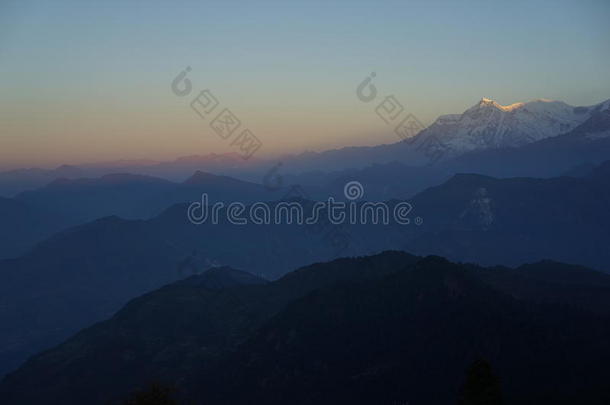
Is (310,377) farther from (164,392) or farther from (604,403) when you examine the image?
(164,392)

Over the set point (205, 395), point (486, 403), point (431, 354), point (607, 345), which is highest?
point (205, 395)

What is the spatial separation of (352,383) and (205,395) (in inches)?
2287

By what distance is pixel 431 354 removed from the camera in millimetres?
177250

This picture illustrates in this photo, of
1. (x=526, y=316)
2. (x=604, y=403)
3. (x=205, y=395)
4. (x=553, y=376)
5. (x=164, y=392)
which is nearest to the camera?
(x=164, y=392)

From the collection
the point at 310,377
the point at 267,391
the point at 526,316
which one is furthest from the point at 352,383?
the point at 526,316

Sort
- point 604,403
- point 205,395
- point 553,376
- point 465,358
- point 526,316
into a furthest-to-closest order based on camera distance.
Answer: point 205,395 → point 526,316 → point 465,358 → point 553,376 → point 604,403

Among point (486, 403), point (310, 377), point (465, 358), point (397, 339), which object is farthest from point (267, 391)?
point (486, 403)

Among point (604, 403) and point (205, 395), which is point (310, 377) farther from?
point (604, 403)

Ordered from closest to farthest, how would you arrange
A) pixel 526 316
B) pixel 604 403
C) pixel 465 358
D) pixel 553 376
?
pixel 604 403 < pixel 553 376 < pixel 465 358 < pixel 526 316

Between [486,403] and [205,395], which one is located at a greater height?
[205,395]

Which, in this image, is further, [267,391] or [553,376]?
[267,391]

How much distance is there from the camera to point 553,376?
150 m

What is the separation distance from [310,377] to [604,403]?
95.1 meters

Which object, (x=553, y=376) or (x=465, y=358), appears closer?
(x=553, y=376)
